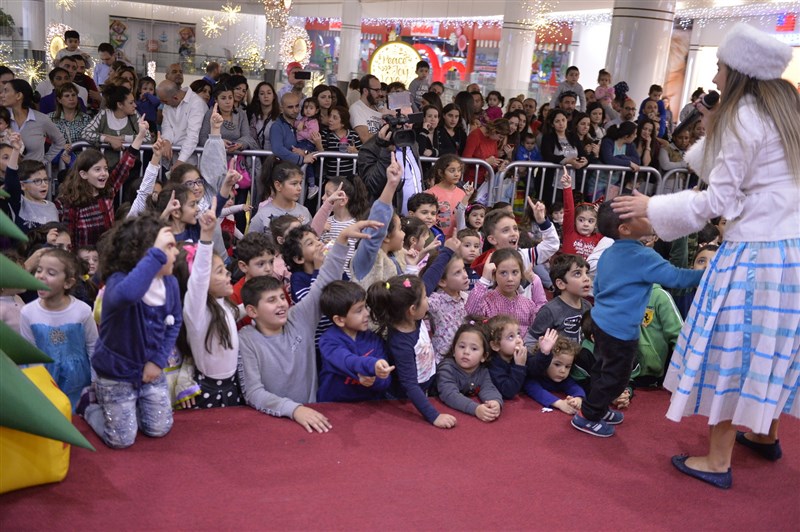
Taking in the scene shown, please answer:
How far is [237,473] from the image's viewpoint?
9.82 feet

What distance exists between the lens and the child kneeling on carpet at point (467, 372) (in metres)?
3.77

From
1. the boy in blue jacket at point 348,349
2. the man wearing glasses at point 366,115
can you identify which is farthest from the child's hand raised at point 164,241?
the man wearing glasses at point 366,115

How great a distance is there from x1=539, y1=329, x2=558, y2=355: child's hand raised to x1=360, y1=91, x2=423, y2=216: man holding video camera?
73.1 inches

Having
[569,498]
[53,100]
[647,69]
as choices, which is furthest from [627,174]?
[53,100]

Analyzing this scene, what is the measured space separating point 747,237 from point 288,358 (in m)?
2.00

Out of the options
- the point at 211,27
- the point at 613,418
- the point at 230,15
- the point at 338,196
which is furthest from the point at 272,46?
the point at 613,418

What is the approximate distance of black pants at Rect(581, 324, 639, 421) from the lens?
335 centimetres

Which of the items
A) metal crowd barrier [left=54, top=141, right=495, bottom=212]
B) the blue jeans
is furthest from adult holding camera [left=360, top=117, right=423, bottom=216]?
the blue jeans

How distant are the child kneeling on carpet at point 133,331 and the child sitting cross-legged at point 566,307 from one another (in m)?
1.97

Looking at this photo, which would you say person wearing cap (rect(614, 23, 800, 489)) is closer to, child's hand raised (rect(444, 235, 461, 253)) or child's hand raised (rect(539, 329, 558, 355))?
child's hand raised (rect(539, 329, 558, 355))

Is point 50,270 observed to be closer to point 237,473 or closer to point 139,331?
point 139,331

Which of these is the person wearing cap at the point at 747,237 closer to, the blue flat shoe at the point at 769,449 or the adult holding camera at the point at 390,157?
Result: the blue flat shoe at the point at 769,449

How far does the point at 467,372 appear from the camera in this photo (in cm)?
387

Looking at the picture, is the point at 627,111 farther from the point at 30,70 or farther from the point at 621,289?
the point at 30,70
